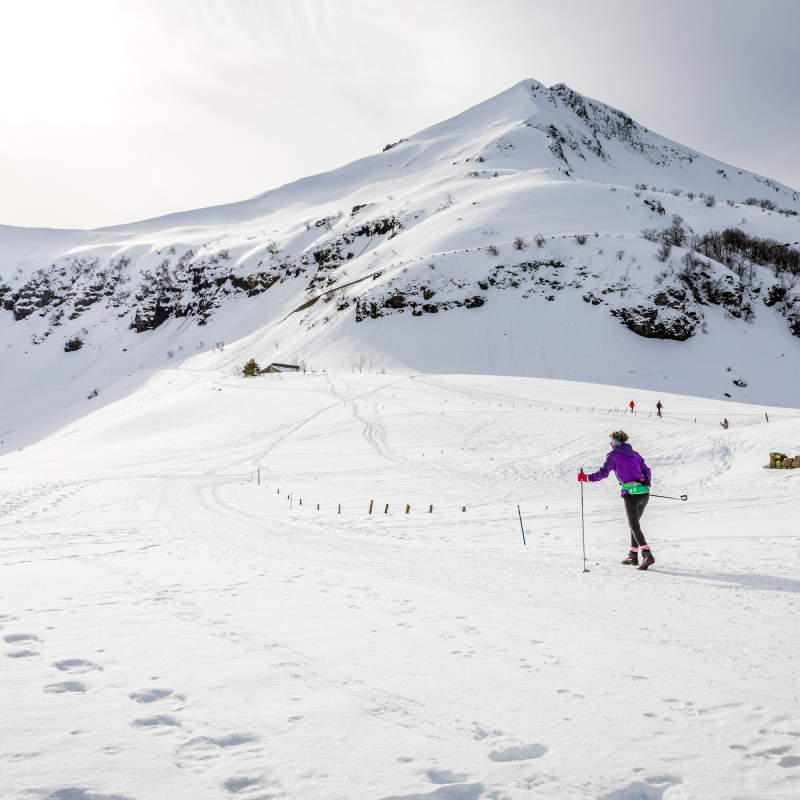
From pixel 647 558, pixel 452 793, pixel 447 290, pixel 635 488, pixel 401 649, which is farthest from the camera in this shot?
pixel 447 290

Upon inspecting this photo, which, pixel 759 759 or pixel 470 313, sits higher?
pixel 470 313

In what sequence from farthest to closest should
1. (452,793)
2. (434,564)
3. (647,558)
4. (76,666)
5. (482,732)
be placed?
1. (434,564)
2. (647,558)
3. (76,666)
4. (482,732)
5. (452,793)

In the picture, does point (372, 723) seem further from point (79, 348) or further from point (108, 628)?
point (79, 348)

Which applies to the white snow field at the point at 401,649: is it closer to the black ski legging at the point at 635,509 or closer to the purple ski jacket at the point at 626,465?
the black ski legging at the point at 635,509

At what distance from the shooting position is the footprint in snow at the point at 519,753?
9.97 ft

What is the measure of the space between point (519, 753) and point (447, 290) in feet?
163

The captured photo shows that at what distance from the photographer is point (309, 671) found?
4.07m

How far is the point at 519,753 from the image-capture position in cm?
308

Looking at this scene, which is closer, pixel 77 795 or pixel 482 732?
pixel 77 795

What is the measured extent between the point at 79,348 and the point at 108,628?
88177 mm

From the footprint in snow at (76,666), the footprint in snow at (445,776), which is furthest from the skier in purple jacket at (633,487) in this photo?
the footprint in snow at (76,666)

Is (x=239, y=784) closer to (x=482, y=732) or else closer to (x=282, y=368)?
(x=482, y=732)

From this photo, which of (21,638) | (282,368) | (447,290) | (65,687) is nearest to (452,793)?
(65,687)

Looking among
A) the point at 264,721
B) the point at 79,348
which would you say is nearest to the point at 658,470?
the point at 264,721
